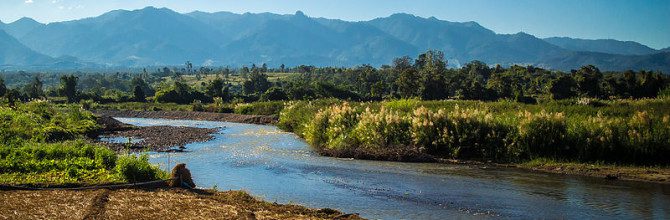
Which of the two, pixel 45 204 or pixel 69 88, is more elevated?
pixel 69 88

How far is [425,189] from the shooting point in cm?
2086

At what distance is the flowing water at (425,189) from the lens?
17344 millimetres

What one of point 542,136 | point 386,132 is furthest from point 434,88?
point 542,136

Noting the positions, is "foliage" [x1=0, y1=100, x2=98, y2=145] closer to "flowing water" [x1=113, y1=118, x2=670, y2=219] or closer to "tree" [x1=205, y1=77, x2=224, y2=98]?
"flowing water" [x1=113, y1=118, x2=670, y2=219]

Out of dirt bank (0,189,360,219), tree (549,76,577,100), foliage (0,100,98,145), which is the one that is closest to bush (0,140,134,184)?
dirt bank (0,189,360,219)

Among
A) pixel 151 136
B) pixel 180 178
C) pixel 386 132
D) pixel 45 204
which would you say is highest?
pixel 386 132

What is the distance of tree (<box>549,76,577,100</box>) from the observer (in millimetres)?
74375

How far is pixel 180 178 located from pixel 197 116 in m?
59.0

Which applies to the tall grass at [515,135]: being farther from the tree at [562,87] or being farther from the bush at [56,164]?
the tree at [562,87]

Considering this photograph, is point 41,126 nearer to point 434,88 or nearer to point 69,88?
point 434,88

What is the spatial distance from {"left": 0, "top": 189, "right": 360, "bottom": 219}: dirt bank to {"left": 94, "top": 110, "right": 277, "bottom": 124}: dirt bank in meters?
46.4

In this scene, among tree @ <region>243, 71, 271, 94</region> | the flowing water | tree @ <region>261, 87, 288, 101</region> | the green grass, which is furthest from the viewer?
tree @ <region>243, 71, 271, 94</region>

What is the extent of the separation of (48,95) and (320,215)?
101 metres

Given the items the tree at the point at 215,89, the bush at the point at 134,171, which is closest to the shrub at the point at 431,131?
the bush at the point at 134,171
